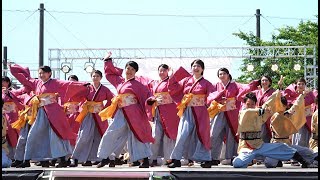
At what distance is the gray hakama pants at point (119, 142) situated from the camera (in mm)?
9750

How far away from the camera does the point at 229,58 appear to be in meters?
20.3

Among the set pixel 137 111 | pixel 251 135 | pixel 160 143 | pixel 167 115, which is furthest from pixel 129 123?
pixel 251 135

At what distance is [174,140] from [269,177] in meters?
1.84

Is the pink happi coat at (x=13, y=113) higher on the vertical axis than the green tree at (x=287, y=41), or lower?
lower

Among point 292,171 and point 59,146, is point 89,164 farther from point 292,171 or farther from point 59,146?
point 292,171

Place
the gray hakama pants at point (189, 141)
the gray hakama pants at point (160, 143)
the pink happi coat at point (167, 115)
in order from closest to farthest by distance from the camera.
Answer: the gray hakama pants at point (189, 141) < the pink happi coat at point (167, 115) < the gray hakama pants at point (160, 143)

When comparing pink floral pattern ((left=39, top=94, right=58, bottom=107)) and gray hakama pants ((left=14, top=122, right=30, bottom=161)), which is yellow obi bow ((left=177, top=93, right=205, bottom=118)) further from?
gray hakama pants ((left=14, top=122, right=30, bottom=161))

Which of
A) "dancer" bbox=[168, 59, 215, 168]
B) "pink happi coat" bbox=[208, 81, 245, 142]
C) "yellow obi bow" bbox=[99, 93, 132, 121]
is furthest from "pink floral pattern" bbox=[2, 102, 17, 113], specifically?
"pink happi coat" bbox=[208, 81, 245, 142]

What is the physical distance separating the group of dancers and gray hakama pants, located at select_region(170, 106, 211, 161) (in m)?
0.01

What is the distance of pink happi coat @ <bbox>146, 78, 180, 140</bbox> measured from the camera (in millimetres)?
10281

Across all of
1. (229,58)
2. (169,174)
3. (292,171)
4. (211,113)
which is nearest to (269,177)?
(292,171)

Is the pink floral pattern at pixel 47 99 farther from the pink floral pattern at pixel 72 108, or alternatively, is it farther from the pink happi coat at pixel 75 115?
the pink floral pattern at pixel 72 108

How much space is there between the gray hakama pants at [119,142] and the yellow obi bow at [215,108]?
3.20 feet

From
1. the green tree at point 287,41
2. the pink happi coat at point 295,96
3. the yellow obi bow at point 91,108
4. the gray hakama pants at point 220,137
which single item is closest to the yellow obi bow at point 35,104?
the yellow obi bow at point 91,108
